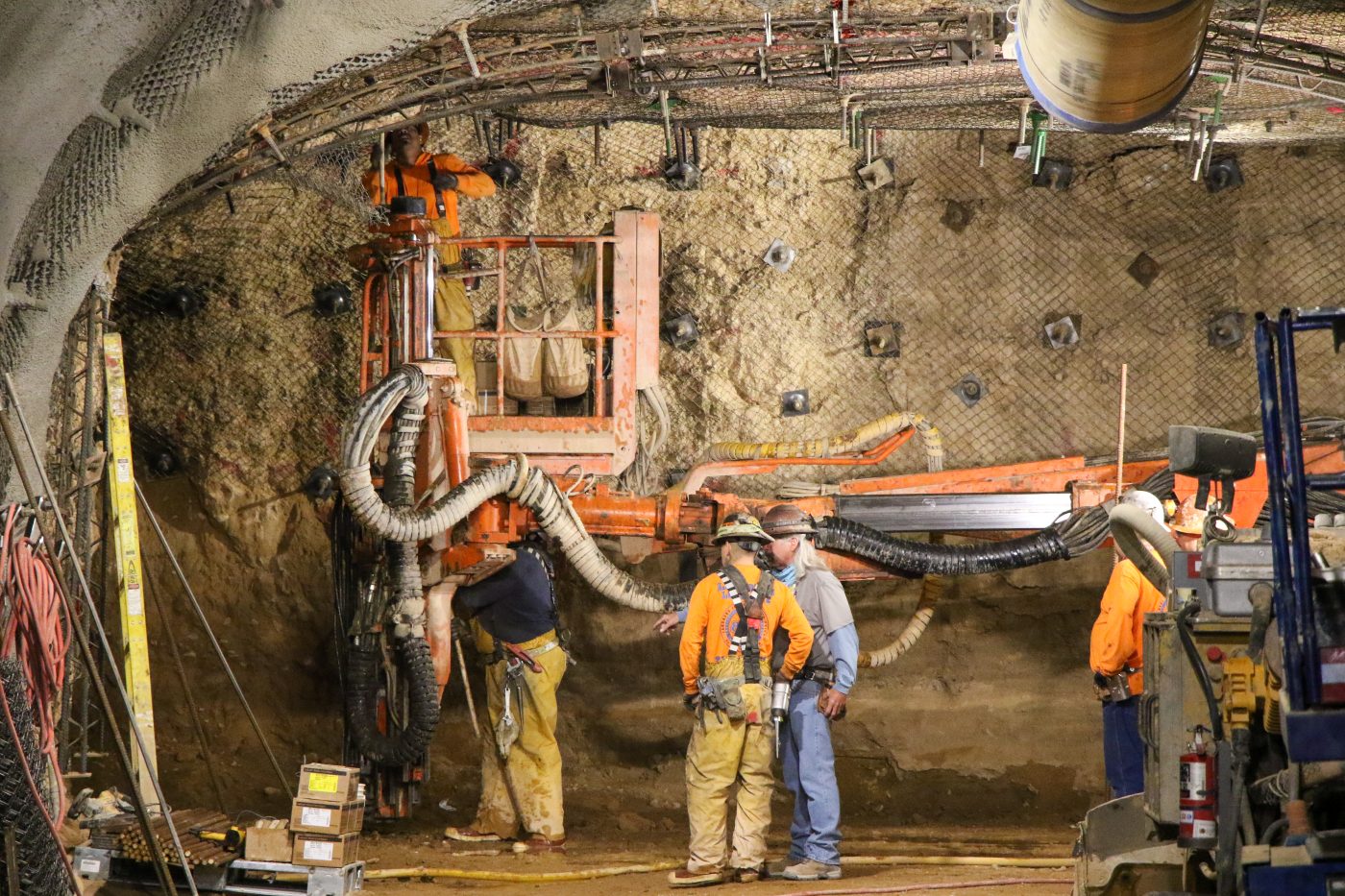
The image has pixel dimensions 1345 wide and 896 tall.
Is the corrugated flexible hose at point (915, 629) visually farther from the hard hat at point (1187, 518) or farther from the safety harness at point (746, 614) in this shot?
the safety harness at point (746, 614)

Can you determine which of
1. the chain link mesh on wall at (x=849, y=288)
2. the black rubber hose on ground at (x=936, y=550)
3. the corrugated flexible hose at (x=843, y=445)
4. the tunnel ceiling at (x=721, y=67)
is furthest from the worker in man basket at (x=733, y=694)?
the chain link mesh on wall at (x=849, y=288)

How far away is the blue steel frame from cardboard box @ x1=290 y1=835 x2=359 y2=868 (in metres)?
5.30

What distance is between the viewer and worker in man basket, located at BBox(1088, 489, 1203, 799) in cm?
866

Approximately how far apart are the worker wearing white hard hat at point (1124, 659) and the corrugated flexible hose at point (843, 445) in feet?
8.96

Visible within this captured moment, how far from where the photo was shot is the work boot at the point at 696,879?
929 cm

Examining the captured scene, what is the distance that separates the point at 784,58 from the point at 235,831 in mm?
5514

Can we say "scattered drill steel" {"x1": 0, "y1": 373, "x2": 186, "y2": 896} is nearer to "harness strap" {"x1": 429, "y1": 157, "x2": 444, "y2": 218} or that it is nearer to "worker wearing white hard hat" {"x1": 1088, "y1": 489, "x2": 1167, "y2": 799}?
"harness strap" {"x1": 429, "y1": 157, "x2": 444, "y2": 218}

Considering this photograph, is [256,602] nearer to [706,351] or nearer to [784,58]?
[706,351]

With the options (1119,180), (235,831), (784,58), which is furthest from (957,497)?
(235,831)

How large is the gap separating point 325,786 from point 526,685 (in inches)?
85.3

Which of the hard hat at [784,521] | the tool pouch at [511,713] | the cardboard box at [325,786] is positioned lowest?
the cardboard box at [325,786]

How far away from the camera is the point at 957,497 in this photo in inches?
412

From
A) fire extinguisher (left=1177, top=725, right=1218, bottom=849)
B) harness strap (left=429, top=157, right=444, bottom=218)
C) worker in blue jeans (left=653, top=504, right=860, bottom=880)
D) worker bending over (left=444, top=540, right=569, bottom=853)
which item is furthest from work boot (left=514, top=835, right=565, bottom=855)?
fire extinguisher (left=1177, top=725, right=1218, bottom=849)

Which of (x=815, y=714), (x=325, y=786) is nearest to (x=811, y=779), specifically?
(x=815, y=714)
